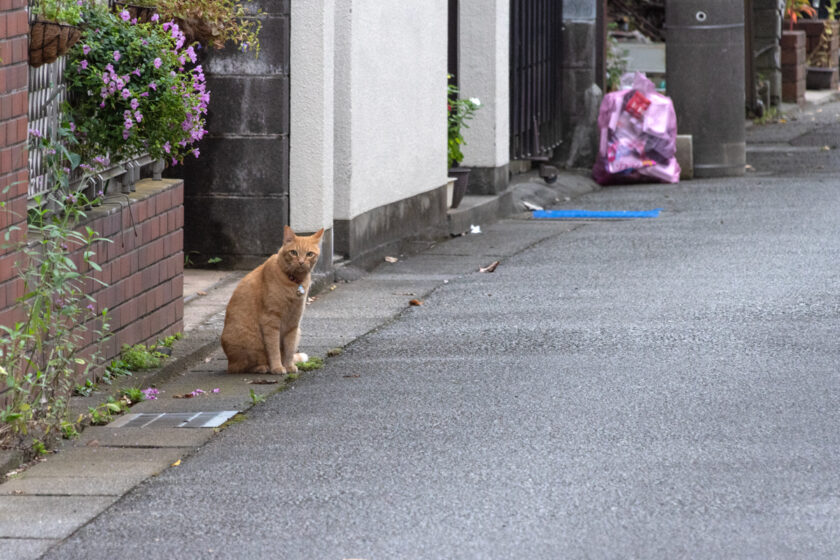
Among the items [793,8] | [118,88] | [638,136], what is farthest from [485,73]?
[793,8]

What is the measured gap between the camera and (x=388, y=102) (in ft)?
37.3

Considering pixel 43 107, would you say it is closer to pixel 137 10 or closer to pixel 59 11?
pixel 59 11

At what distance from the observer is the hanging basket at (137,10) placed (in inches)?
288

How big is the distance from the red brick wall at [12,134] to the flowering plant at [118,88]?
0.76m

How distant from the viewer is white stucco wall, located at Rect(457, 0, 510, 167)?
13.9m

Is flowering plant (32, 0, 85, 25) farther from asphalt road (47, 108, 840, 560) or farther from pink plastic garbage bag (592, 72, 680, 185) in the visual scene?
pink plastic garbage bag (592, 72, 680, 185)

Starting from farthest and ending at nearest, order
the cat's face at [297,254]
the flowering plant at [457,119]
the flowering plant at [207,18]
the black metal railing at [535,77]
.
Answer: the black metal railing at [535,77]
the flowering plant at [457,119]
the flowering plant at [207,18]
the cat's face at [297,254]

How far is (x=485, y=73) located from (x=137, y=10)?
23.1 feet

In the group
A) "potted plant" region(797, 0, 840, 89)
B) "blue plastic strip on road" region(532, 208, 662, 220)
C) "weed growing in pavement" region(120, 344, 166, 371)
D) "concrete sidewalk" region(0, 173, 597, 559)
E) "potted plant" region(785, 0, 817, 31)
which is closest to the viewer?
"concrete sidewalk" region(0, 173, 597, 559)

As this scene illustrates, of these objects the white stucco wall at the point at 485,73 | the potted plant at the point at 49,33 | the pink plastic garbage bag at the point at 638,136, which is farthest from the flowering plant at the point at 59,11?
the pink plastic garbage bag at the point at 638,136

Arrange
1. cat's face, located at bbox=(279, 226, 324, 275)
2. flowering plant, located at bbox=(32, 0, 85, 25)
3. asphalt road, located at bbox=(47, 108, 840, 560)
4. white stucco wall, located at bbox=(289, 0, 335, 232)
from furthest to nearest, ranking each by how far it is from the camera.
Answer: white stucco wall, located at bbox=(289, 0, 335, 232), cat's face, located at bbox=(279, 226, 324, 275), flowering plant, located at bbox=(32, 0, 85, 25), asphalt road, located at bbox=(47, 108, 840, 560)

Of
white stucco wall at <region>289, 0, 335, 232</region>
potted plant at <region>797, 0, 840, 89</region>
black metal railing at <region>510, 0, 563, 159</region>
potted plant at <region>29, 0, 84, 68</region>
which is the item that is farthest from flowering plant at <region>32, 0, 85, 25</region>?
potted plant at <region>797, 0, 840, 89</region>

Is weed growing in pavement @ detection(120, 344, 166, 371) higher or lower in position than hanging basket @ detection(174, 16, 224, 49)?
lower

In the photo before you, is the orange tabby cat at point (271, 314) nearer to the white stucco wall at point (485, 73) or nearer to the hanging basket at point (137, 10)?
the hanging basket at point (137, 10)
